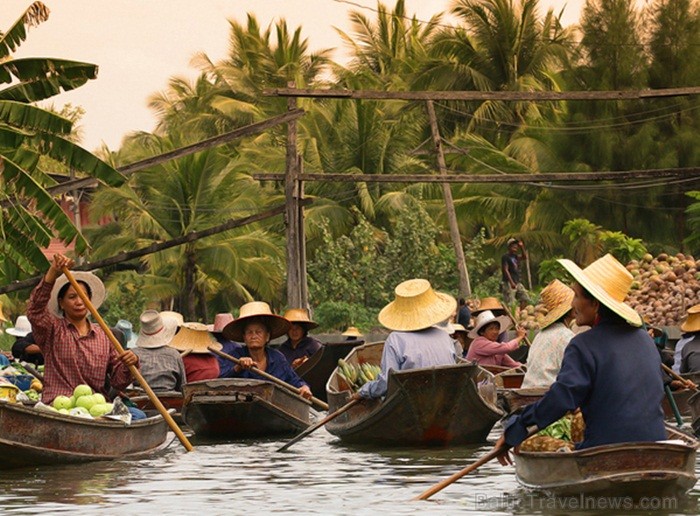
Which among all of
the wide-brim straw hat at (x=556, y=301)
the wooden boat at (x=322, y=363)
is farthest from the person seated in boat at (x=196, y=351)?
the wide-brim straw hat at (x=556, y=301)

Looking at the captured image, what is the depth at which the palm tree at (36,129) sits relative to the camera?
1825cm

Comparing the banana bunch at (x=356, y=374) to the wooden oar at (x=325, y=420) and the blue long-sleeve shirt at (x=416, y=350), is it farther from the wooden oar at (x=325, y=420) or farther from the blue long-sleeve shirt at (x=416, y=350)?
the blue long-sleeve shirt at (x=416, y=350)

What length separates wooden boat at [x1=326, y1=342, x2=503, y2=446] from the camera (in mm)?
12758

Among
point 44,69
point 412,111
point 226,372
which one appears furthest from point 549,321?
point 412,111

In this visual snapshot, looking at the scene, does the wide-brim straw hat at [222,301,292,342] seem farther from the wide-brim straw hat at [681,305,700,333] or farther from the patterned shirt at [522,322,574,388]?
the wide-brim straw hat at [681,305,700,333]

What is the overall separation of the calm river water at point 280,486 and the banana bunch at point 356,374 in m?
1.08

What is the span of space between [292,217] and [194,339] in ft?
28.7

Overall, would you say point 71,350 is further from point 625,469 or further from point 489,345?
point 489,345

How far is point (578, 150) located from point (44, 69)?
19162mm

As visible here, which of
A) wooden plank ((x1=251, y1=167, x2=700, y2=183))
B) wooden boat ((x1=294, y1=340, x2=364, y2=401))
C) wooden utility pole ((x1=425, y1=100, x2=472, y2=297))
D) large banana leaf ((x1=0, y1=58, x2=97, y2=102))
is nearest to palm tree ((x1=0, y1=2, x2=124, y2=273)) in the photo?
large banana leaf ((x1=0, y1=58, x2=97, y2=102))

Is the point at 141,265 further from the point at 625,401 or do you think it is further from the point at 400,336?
the point at 625,401

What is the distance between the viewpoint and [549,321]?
445 inches

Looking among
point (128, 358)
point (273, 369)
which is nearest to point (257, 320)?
point (273, 369)

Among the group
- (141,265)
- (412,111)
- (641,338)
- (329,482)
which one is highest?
(412,111)
